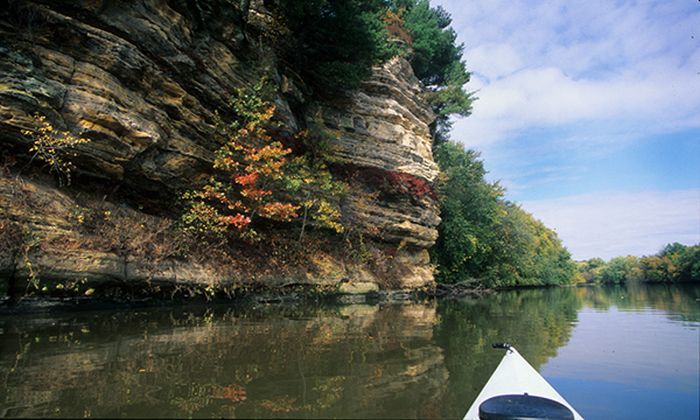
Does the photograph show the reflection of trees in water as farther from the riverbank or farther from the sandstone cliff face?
the sandstone cliff face

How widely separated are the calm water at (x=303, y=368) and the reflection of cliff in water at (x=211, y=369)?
16 mm

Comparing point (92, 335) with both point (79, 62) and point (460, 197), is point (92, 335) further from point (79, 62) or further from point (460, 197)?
point (460, 197)

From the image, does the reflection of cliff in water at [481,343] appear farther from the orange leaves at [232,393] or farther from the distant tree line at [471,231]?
the distant tree line at [471,231]

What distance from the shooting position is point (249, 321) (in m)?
8.02

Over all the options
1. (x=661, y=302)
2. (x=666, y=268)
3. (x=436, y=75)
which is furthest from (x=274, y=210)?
(x=666, y=268)

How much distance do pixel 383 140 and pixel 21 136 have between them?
14451 mm

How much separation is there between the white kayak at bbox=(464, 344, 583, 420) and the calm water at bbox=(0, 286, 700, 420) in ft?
0.92

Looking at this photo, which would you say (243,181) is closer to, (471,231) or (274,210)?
(274,210)

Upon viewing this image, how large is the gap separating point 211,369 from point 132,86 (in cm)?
866

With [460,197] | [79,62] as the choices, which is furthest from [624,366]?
[460,197]

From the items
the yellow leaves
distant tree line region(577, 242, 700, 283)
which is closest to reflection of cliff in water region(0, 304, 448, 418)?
the yellow leaves

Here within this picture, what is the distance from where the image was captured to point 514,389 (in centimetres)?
360

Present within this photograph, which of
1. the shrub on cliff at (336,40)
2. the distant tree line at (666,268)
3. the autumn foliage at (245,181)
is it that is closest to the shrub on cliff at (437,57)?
the shrub on cliff at (336,40)

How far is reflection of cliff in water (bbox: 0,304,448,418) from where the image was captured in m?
3.07
